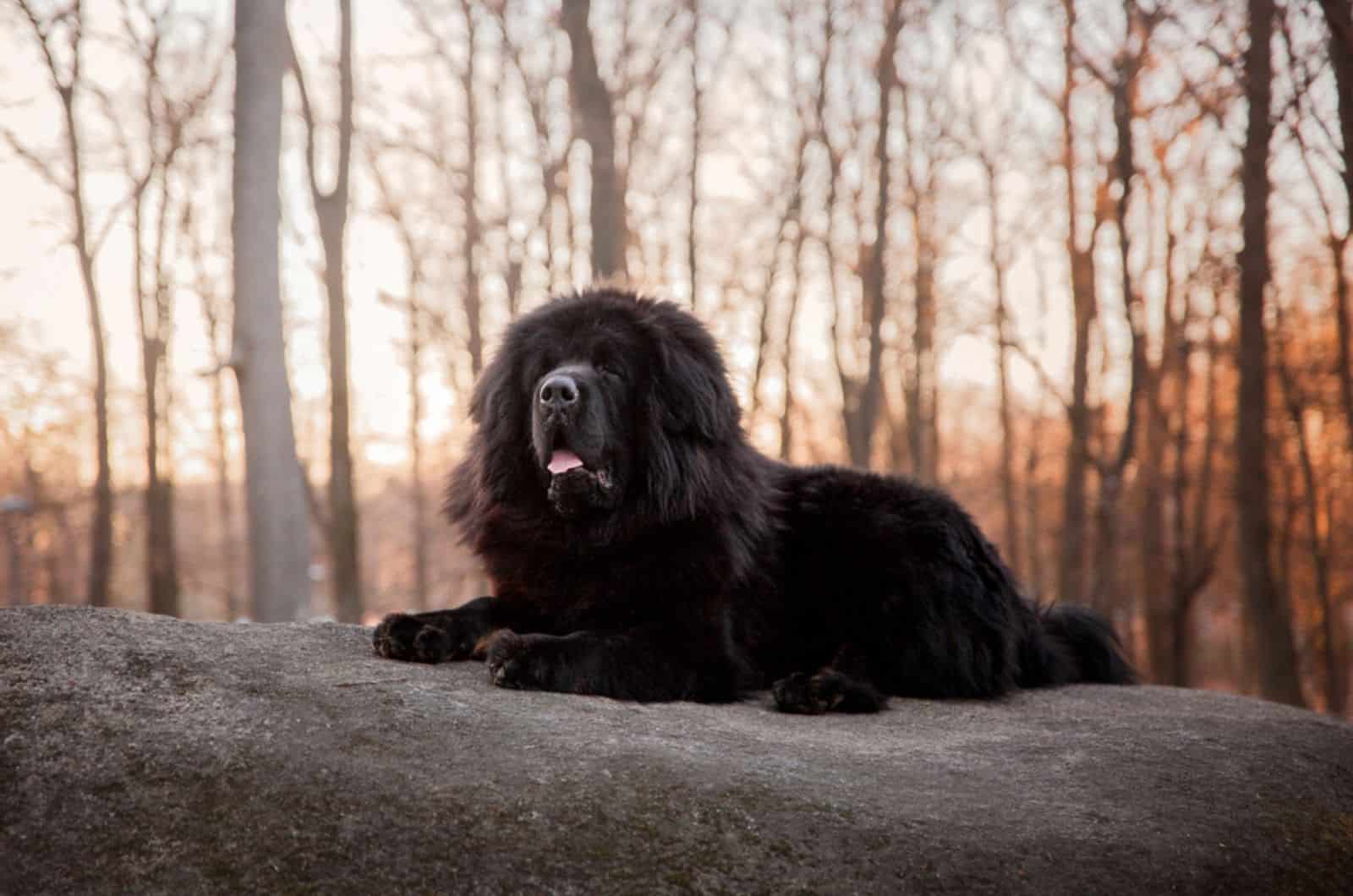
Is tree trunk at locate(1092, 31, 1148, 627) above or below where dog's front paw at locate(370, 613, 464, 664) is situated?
above

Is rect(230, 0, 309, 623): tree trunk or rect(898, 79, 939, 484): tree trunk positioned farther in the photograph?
rect(898, 79, 939, 484): tree trunk

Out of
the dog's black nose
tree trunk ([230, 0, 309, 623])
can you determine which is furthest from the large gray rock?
tree trunk ([230, 0, 309, 623])

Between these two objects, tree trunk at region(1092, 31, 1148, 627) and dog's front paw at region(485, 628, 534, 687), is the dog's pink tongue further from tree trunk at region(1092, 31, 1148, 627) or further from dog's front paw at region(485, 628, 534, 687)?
tree trunk at region(1092, 31, 1148, 627)

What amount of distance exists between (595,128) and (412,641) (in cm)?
747

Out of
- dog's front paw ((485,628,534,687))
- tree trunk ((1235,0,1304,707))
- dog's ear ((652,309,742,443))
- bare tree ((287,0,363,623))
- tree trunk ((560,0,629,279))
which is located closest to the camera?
dog's front paw ((485,628,534,687))

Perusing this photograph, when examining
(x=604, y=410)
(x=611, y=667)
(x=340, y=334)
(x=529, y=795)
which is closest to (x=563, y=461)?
(x=604, y=410)

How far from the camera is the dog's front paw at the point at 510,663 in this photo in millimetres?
3795

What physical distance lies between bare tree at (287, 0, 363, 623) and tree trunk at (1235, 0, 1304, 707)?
1033 cm

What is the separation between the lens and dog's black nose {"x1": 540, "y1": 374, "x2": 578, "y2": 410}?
4207 millimetres

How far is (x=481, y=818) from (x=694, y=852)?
0.56 metres

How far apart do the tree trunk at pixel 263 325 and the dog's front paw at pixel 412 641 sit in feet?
19.4

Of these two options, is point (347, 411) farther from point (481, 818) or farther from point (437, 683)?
point (481, 818)

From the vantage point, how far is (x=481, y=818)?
9.07 ft

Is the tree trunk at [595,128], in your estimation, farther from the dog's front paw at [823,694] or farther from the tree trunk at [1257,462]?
the dog's front paw at [823,694]
